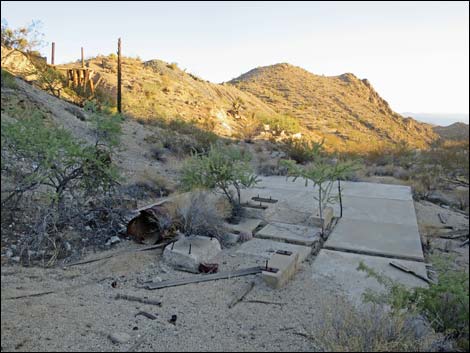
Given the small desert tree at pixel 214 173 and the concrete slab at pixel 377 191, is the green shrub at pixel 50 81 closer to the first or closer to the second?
the small desert tree at pixel 214 173

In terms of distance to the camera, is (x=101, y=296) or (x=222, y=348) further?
(x=101, y=296)

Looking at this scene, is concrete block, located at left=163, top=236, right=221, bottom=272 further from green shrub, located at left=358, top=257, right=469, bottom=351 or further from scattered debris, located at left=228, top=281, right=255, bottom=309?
green shrub, located at left=358, top=257, right=469, bottom=351

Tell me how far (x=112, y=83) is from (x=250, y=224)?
22.8m

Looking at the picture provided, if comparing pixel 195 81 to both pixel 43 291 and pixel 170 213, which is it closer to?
pixel 170 213

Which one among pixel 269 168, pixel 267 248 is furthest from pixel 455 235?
pixel 269 168

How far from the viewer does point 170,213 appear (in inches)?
284

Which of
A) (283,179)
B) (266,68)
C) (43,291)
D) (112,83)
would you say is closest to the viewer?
(43,291)

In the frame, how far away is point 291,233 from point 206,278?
2598 millimetres

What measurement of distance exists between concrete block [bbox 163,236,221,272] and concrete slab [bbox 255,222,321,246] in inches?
48.4

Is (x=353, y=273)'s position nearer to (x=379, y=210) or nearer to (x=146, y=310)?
(x=146, y=310)

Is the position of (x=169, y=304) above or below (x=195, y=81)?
below

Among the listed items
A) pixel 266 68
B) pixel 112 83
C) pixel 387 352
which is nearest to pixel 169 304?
pixel 387 352

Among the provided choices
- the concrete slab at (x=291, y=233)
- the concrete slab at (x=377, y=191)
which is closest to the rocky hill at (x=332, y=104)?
the concrete slab at (x=377, y=191)

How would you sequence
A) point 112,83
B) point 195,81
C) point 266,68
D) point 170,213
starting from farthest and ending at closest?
point 266,68 → point 195,81 → point 112,83 → point 170,213
